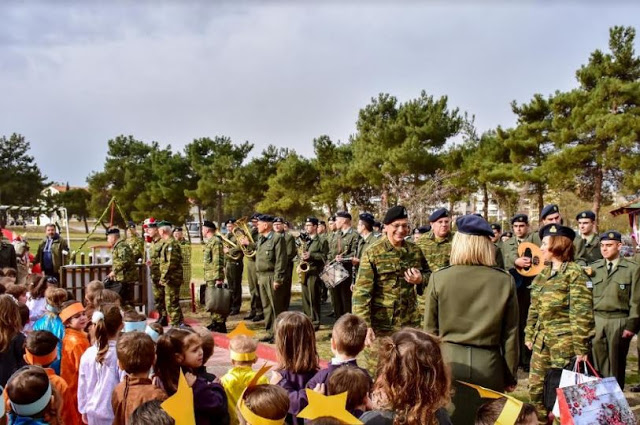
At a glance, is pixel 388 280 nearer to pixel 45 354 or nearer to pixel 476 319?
pixel 476 319

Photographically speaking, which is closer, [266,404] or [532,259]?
[266,404]

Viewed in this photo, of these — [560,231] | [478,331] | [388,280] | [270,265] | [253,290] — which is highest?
[560,231]

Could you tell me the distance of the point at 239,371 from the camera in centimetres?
387

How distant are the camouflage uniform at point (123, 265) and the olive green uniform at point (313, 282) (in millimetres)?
3289

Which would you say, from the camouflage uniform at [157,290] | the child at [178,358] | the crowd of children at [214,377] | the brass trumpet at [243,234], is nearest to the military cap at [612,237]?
the crowd of children at [214,377]

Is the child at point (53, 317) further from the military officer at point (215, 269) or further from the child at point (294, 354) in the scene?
the military officer at point (215, 269)

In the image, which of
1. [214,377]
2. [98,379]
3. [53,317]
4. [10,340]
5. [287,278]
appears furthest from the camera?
[287,278]

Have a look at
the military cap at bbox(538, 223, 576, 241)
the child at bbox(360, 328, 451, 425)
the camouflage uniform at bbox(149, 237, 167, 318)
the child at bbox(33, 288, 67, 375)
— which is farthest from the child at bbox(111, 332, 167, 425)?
the camouflage uniform at bbox(149, 237, 167, 318)

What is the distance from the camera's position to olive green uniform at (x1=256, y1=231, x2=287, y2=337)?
32.3ft

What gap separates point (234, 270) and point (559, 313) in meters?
8.75

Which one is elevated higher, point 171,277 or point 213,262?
point 213,262

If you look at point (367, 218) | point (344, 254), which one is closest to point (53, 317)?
point (367, 218)

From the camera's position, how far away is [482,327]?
376cm

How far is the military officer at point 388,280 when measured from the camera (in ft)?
16.3
